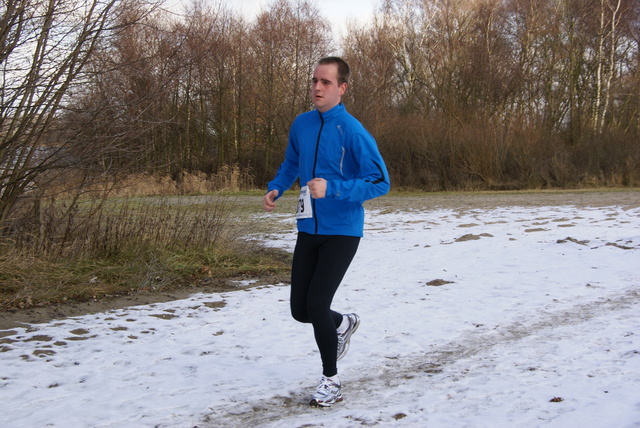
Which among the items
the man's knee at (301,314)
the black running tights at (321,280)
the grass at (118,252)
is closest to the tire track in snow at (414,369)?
the black running tights at (321,280)

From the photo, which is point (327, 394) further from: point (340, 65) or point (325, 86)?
point (340, 65)

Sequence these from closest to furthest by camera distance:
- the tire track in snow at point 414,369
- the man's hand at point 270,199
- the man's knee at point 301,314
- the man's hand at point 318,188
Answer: the man's hand at point 318,188 < the tire track in snow at point 414,369 < the man's knee at point 301,314 < the man's hand at point 270,199

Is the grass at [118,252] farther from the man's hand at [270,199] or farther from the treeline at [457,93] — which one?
the treeline at [457,93]

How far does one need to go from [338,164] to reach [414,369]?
1708 mm

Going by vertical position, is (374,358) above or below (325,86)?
below

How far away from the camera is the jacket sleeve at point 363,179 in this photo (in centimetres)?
362

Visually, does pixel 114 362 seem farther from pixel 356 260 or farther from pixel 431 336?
pixel 356 260

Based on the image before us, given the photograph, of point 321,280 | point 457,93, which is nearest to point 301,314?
point 321,280

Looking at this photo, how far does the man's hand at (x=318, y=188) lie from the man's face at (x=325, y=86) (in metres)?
0.53

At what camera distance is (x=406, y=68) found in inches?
1481

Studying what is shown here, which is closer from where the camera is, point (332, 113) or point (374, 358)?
point (332, 113)

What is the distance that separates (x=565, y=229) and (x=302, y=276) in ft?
32.7

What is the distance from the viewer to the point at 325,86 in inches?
152

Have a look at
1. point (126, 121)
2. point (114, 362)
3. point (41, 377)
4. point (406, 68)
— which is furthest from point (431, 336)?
point (406, 68)
